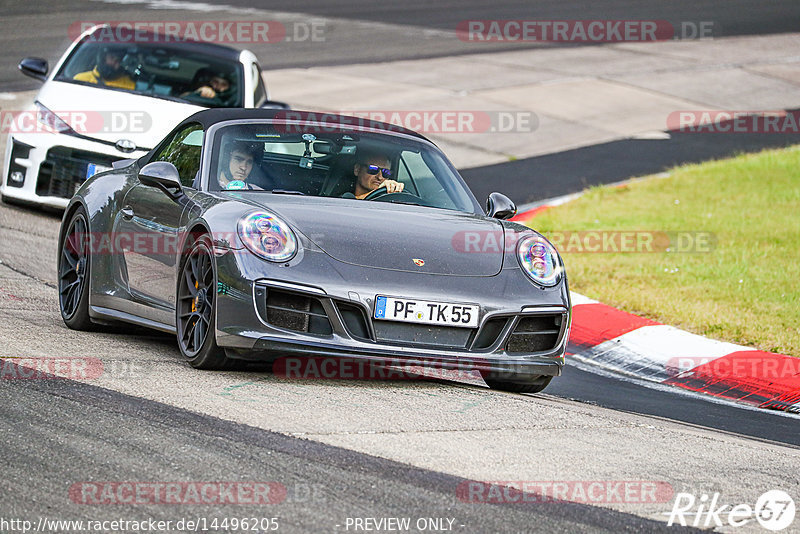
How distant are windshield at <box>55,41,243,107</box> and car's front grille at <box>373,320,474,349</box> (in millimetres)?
6575

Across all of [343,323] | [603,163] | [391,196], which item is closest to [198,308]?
[343,323]

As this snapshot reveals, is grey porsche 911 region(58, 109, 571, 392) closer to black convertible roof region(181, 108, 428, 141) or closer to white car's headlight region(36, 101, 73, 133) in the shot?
black convertible roof region(181, 108, 428, 141)

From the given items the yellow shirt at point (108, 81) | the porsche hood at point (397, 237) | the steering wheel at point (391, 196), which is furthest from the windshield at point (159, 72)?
the porsche hood at point (397, 237)

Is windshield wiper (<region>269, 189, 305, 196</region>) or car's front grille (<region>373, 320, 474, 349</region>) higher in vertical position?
windshield wiper (<region>269, 189, 305, 196</region>)

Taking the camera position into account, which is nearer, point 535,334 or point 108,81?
point 535,334

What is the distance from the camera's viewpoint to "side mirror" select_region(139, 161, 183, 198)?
6949 mm

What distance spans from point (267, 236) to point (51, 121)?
6.16 metres

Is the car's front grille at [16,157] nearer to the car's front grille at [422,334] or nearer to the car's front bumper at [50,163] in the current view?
the car's front bumper at [50,163]

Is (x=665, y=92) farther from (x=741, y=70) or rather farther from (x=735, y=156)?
(x=735, y=156)

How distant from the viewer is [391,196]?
7.32m

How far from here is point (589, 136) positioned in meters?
18.6

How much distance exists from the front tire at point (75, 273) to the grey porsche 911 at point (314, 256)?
15 mm

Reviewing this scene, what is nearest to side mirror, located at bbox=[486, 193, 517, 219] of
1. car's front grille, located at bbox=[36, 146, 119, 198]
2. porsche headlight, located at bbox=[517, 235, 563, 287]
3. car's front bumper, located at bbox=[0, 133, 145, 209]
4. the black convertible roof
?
porsche headlight, located at bbox=[517, 235, 563, 287]

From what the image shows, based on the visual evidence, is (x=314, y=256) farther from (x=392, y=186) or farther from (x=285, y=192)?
(x=392, y=186)
